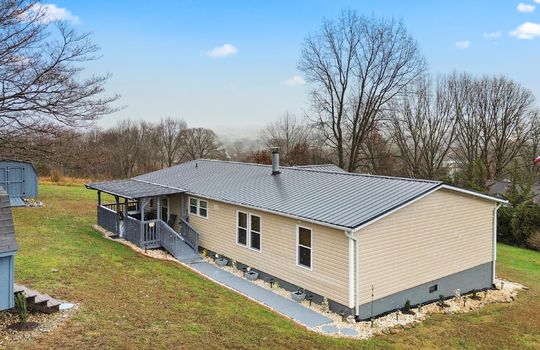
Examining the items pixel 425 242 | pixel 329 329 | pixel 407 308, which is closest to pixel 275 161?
pixel 425 242

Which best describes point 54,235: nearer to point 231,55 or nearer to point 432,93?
point 231,55

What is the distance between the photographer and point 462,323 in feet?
36.8

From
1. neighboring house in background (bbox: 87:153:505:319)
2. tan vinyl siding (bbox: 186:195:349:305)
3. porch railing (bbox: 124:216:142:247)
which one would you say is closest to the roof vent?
neighboring house in background (bbox: 87:153:505:319)

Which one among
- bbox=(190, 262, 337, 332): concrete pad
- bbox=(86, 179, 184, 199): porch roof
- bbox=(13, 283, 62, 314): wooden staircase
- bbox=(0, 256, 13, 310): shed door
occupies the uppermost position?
bbox=(86, 179, 184, 199): porch roof

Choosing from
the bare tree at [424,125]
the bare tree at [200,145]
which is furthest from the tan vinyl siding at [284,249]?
the bare tree at [200,145]

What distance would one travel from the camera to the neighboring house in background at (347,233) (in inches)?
445

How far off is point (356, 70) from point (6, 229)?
109ft

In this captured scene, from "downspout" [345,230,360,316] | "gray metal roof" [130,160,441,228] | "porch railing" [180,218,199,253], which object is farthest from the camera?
"porch railing" [180,218,199,253]

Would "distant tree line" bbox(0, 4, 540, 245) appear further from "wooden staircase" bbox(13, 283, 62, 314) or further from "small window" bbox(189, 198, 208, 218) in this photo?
"wooden staircase" bbox(13, 283, 62, 314)

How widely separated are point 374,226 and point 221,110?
51.3 meters

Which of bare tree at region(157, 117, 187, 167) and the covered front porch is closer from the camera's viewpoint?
the covered front porch

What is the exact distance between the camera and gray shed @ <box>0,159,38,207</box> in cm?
2319

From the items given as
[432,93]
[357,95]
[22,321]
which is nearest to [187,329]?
[22,321]

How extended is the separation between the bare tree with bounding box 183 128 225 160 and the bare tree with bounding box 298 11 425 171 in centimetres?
2662
